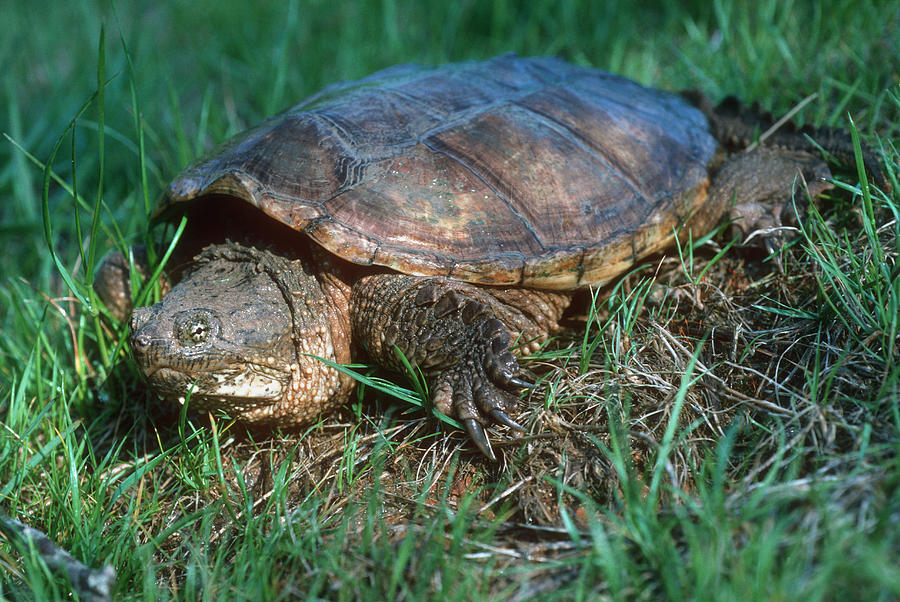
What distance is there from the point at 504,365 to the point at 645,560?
731 millimetres

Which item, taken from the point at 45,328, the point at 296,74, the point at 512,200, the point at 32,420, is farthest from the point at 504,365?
the point at 296,74

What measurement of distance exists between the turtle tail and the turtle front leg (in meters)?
1.45

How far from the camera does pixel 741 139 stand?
2936mm

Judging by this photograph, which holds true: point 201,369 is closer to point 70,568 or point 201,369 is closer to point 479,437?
point 70,568

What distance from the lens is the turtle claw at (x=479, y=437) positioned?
1.90 meters

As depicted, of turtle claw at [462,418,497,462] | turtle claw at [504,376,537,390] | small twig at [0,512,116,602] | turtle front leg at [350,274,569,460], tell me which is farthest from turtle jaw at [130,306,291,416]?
turtle claw at [504,376,537,390]

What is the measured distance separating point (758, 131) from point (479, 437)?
198cm

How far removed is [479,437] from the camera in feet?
6.27

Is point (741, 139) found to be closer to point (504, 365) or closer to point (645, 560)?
→ point (504, 365)

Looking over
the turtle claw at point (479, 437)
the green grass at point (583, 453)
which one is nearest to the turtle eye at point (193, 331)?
the green grass at point (583, 453)

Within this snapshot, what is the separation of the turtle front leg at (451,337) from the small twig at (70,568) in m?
0.97

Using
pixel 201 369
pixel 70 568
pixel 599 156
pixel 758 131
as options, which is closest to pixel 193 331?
pixel 201 369

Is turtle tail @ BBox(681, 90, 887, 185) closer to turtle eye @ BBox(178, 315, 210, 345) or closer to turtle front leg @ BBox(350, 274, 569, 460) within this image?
turtle front leg @ BBox(350, 274, 569, 460)

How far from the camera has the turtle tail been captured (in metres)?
2.62
